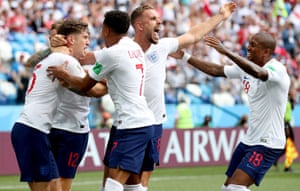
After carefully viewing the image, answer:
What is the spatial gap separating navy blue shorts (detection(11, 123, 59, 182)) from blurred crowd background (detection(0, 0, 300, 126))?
435 inches

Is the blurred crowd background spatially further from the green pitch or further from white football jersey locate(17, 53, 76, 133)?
white football jersey locate(17, 53, 76, 133)

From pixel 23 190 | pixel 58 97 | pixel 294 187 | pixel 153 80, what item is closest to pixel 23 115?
pixel 58 97

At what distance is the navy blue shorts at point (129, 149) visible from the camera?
383 inches

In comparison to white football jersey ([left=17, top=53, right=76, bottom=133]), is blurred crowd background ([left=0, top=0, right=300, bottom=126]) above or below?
below

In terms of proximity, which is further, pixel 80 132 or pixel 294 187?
pixel 294 187

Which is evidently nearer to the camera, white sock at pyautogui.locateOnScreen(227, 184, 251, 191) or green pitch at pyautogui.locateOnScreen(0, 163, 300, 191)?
white sock at pyautogui.locateOnScreen(227, 184, 251, 191)

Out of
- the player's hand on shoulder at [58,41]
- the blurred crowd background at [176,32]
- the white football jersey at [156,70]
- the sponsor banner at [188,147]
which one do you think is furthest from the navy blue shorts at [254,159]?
the blurred crowd background at [176,32]

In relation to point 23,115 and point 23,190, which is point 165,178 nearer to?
point 23,190

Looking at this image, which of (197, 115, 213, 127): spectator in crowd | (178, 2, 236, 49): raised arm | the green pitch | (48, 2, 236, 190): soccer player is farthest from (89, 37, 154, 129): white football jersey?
(197, 115, 213, 127): spectator in crowd

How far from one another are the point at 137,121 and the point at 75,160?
1660 millimetres

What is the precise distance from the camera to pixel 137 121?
977 cm

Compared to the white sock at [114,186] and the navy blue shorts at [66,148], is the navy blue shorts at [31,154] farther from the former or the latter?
the navy blue shorts at [66,148]

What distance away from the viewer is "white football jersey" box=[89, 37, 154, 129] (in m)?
9.67

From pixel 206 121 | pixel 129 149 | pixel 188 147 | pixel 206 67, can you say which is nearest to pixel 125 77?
pixel 129 149
